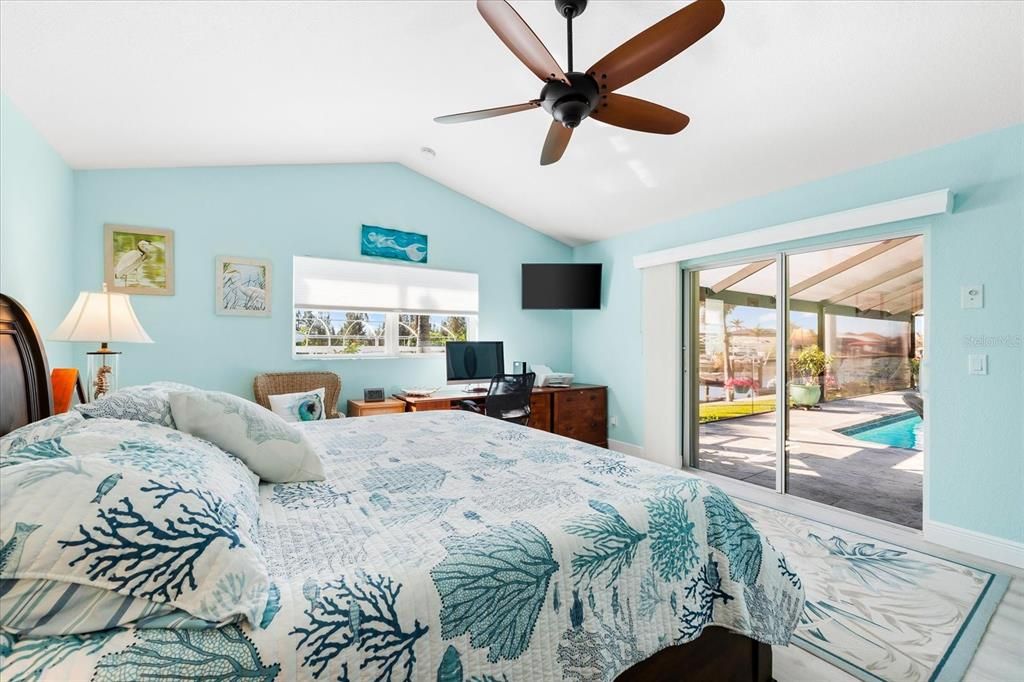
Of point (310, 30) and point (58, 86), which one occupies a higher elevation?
point (310, 30)

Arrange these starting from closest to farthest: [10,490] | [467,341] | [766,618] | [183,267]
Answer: [10,490] < [766,618] < [183,267] < [467,341]

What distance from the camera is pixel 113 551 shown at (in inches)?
30.1

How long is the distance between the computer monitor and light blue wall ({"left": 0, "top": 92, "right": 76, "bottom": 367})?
271 centimetres

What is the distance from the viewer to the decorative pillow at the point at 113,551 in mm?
726

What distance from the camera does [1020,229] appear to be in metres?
2.45

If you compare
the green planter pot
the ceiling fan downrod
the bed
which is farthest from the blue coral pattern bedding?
the green planter pot

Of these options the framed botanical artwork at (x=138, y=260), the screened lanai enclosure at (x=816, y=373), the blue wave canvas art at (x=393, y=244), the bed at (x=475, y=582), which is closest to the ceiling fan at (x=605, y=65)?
the bed at (x=475, y=582)

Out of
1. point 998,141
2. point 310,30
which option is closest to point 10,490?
point 310,30

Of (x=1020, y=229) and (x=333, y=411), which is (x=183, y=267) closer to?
(x=333, y=411)

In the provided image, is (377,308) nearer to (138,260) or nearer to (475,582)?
(138,260)

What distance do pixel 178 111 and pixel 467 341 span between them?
2.84 meters

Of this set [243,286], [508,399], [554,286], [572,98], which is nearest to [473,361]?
[508,399]

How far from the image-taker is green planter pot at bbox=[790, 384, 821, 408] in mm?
3486

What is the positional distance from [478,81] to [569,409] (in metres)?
3.08
